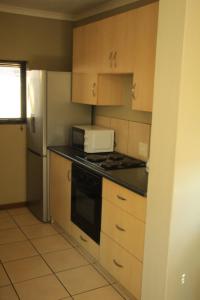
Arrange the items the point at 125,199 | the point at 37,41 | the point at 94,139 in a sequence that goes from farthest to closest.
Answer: the point at 37,41 → the point at 94,139 → the point at 125,199

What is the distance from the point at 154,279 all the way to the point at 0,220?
2363mm

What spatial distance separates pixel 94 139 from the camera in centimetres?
354

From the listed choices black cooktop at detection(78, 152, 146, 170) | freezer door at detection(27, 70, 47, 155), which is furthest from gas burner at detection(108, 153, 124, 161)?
freezer door at detection(27, 70, 47, 155)

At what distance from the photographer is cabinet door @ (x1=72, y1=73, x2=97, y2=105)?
3.50m

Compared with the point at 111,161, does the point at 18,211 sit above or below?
below

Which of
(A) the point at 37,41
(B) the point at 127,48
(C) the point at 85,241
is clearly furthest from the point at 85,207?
(A) the point at 37,41

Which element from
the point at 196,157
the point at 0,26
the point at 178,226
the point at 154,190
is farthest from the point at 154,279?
the point at 0,26

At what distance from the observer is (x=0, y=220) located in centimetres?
402

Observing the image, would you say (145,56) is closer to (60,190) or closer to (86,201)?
(86,201)


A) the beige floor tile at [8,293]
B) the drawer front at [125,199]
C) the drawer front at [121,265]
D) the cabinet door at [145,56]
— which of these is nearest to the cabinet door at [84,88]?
the cabinet door at [145,56]

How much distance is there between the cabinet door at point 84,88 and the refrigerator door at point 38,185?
0.81 meters

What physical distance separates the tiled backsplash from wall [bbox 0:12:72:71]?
1104 millimetres

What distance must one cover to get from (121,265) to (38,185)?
170cm

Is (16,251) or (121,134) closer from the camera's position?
(16,251)
